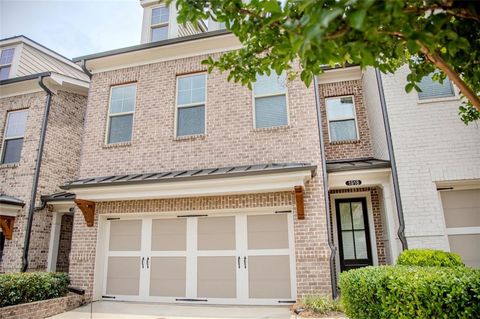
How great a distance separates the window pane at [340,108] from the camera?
358 inches

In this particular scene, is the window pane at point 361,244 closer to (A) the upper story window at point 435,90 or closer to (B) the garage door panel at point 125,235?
(A) the upper story window at point 435,90

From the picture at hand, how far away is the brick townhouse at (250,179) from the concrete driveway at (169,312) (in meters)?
0.37

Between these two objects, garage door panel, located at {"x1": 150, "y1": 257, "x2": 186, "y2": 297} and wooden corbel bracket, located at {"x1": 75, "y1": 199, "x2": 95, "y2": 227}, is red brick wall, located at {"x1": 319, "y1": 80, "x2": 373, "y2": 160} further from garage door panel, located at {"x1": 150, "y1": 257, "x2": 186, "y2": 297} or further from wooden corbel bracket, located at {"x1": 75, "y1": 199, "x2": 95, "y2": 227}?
wooden corbel bracket, located at {"x1": 75, "y1": 199, "x2": 95, "y2": 227}

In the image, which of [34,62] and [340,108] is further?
[34,62]

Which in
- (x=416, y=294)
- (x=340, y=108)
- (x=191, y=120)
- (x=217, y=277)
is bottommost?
(x=217, y=277)

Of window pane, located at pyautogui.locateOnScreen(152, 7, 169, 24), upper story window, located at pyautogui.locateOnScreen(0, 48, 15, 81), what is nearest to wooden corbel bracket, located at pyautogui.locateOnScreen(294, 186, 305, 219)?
window pane, located at pyautogui.locateOnScreen(152, 7, 169, 24)

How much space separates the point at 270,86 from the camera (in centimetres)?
814

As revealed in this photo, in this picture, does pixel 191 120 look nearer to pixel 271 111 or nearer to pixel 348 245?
pixel 271 111

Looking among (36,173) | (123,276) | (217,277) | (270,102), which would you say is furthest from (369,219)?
(36,173)

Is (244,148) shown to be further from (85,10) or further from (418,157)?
(85,10)

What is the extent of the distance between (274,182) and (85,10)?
5465mm

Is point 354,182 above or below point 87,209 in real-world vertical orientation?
above

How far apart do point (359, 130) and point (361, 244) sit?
313cm

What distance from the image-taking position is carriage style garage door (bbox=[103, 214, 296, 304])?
22.9ft
